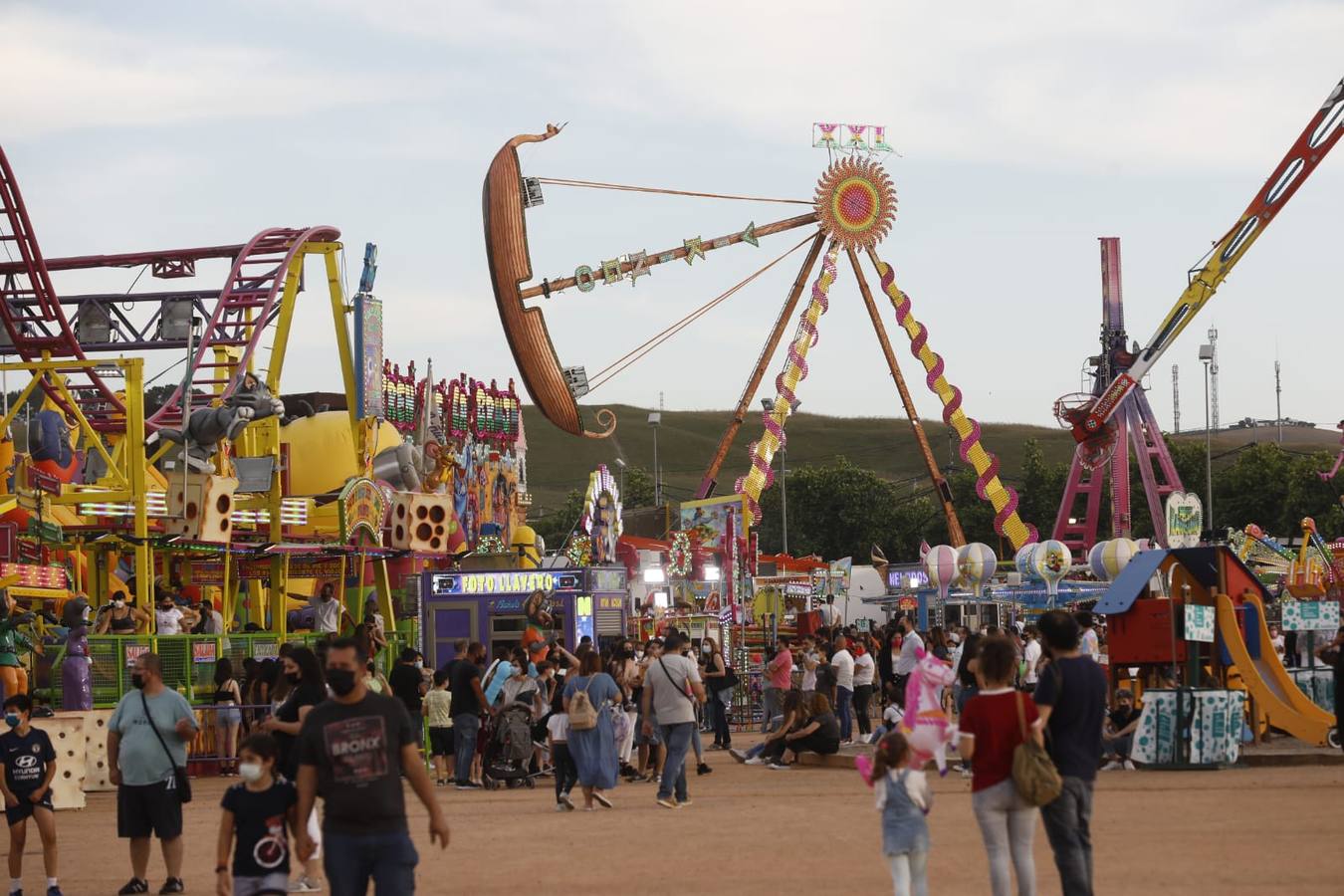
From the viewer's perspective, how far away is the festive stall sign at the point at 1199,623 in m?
19.5

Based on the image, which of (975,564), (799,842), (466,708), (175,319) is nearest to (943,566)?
(975,564)

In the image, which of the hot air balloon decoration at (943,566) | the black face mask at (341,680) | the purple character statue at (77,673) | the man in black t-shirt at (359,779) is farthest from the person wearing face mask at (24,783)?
the hot air balloon decoration at (943,566)

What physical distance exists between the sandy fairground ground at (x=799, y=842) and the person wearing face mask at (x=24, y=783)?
577 mm

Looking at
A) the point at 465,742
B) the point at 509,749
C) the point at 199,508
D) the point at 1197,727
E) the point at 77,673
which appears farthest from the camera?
the point at 199,508

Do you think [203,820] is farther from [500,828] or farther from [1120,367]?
[1120,367]

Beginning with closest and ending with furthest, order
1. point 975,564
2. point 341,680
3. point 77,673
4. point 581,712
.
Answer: point 341,680, point 581,712, point 77,673, point 975,564

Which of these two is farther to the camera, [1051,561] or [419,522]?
[1051,561]

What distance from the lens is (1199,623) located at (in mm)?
19625

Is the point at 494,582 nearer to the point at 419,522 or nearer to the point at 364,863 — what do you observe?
the point at 419,522

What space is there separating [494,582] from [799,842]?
15.5 metres

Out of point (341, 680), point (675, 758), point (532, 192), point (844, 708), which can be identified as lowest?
point (844, 708)

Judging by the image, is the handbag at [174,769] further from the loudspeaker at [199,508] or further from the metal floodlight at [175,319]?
the metal floodlight at [175,319]

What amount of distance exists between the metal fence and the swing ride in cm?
2227

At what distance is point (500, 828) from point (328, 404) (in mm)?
44359
